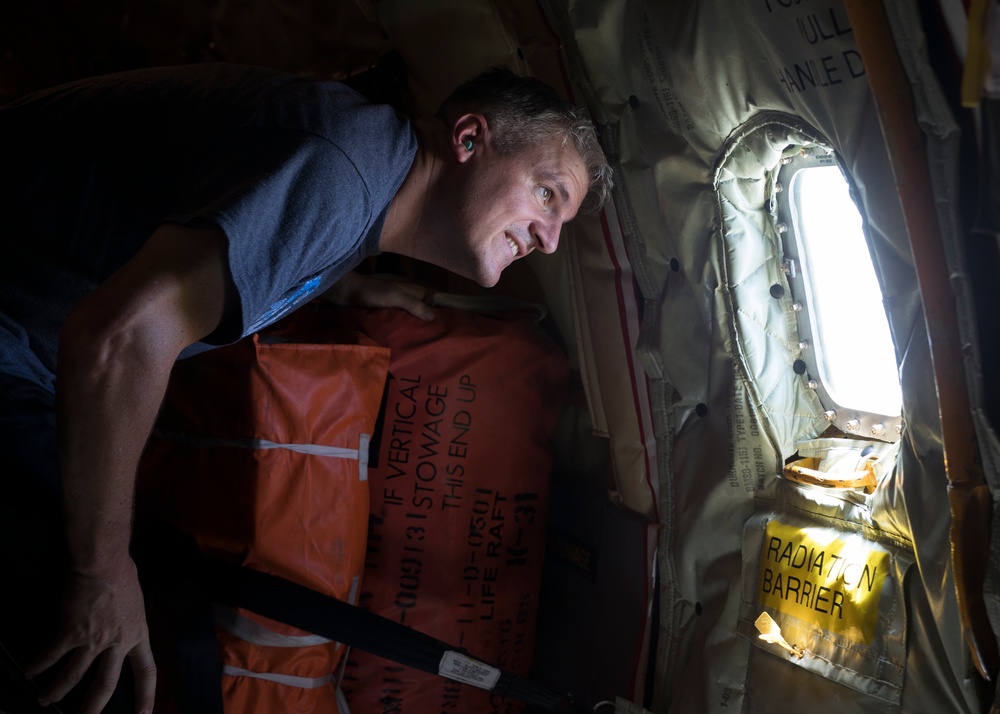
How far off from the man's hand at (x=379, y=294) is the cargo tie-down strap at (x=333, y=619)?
753mm

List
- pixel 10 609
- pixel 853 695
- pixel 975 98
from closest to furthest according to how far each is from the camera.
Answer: pixel 975 98 < pixel 10 609 < pixel 853 695

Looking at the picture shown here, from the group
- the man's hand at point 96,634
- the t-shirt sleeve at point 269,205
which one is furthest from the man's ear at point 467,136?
the man's hand at point 96,634

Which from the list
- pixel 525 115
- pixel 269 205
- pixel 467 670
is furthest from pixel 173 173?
pixel 467 670

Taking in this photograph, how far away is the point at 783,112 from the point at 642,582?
113cm

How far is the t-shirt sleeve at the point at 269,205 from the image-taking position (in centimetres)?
105

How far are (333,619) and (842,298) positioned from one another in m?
1.24

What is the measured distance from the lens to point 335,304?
219 cm

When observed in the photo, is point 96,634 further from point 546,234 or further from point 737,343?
point 737,343

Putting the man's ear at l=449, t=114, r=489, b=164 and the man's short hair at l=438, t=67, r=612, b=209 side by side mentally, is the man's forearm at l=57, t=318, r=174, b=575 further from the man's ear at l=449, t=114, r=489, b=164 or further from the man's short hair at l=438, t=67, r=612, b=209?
the man's short hair at l=438, t=67, r=612, b=209

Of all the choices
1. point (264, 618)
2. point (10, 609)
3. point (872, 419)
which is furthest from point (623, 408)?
point (10, 609)

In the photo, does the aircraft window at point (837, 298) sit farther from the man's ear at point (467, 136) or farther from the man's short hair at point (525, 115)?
the man's ear at point (467, 136)

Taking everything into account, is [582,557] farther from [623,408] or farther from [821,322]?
[821,322]

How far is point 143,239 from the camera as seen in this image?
1.30 meters

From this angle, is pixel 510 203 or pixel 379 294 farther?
pixel 379 294
